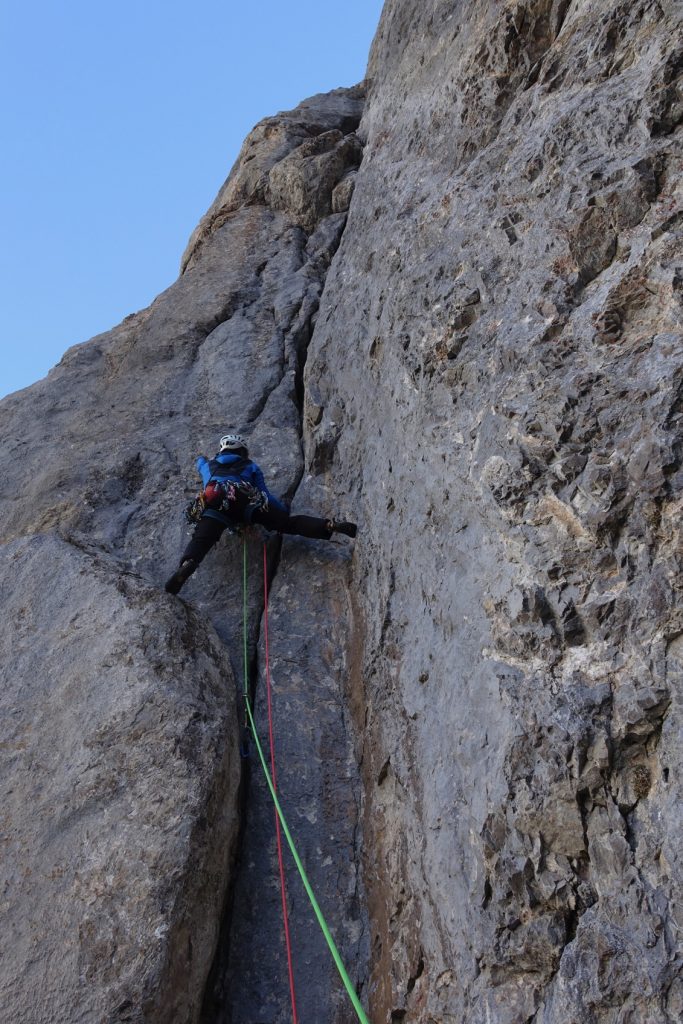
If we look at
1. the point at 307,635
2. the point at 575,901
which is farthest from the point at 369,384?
the point at 575,901

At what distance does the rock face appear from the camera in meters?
3.69

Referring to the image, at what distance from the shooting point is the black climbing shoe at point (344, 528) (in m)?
7.20

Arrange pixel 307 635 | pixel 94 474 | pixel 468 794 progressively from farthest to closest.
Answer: pixel 94 474, pixel 307 635, pixel 468 794

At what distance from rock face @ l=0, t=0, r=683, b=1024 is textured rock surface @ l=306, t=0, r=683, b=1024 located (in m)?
0.02

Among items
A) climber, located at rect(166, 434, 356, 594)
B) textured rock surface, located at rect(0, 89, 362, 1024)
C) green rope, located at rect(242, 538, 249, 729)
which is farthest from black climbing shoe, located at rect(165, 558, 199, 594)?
green rope, located at rect(242, 538, 249, 729)

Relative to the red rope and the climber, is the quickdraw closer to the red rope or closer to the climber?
Result: the climber

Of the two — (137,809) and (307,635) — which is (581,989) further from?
(307,635)

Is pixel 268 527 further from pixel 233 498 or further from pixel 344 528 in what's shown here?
pixel 344 528

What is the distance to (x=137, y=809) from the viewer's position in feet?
16.7

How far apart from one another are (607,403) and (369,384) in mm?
3588

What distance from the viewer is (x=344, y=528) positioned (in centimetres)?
720

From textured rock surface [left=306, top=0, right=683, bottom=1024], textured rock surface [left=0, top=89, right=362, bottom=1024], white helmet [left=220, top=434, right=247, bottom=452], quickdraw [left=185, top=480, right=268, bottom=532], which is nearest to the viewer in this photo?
textured rock surface [left=306, top=0, right=683, bottom=1024]

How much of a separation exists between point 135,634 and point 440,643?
2.28m

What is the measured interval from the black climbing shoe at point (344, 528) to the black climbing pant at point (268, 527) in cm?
4
